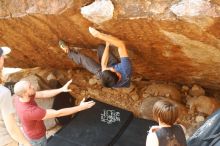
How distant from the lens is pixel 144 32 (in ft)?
14.3

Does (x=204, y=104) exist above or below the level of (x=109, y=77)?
below

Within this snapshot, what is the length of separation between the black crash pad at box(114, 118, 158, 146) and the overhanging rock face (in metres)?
0.71

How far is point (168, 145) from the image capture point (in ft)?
11.0

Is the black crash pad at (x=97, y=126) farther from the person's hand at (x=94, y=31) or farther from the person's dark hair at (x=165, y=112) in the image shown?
the person's dark hair at (x=165, y=112)

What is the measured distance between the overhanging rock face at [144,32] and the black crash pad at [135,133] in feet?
2.32

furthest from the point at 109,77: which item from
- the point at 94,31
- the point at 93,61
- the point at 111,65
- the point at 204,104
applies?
the point at 204,104

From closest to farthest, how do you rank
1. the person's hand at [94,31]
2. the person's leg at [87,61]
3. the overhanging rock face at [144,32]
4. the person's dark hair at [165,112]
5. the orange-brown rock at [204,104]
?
the person's dark hair at [165,112], the overhanging rock face at [144,32], the person's hand at [94,31], the person's leg at [87,61], the orange-brown rock at [204,104]

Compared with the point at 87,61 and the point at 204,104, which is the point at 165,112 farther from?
the point at 204,104

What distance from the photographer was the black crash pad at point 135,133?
507cm

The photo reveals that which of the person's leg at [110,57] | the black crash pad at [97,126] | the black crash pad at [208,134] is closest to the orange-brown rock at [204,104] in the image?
the black crash pad at [97,126]

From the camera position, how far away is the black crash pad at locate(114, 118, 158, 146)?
5.07 m

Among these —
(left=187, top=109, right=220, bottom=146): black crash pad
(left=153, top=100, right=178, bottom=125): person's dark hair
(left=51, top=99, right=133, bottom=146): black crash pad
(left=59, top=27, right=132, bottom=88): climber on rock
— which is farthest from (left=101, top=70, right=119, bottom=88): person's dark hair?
(left=153, top=100, right=178, bottom=125): person's dark hair

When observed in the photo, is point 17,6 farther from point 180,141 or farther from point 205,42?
point 180,141

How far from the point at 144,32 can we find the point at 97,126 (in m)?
1.63
